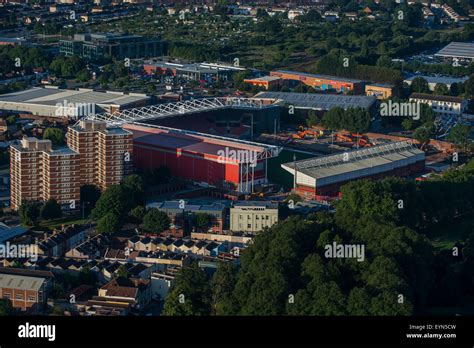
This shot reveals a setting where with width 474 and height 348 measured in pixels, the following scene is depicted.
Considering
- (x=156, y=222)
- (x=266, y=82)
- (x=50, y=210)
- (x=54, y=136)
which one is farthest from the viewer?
(x=266, y=82)

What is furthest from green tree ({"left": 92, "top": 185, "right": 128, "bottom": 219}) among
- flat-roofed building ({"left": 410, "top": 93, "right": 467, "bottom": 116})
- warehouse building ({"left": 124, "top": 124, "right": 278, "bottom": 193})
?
flat-roofed building ({"left": 410, "top": 93, "right": 467, "bottom": 116})

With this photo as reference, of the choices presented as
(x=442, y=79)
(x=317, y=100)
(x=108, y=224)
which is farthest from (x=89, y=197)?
(x=442, y=79)

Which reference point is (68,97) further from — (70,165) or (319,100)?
(70,165)

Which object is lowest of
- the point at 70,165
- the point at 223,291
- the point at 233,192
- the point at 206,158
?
the point at 233,192

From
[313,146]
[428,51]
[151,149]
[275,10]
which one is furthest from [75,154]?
[275,10]

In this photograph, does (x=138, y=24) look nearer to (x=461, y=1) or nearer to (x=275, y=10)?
(x=275, y=10)

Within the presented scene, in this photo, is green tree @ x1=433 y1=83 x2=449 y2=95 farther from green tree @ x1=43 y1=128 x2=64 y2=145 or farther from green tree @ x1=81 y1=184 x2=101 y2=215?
green tree @ x1=81 y1=184 x2=101 y2=215
